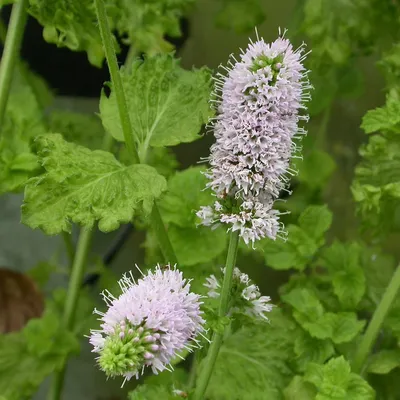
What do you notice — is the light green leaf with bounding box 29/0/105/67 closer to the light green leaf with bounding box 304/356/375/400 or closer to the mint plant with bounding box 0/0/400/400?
the mint plant with bounding box 0/0/400/400

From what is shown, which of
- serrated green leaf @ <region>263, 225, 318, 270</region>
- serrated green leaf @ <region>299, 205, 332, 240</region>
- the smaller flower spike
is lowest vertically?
the smaller flower spike

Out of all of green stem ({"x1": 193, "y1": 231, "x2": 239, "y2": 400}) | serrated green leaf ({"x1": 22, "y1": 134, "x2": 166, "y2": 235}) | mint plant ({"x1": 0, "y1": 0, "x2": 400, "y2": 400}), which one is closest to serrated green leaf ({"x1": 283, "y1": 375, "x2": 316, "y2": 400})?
mint plant ({"x1": 0, "y1": 0, "x2": 400, "y2": 400})

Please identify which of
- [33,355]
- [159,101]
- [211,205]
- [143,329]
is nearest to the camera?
[143,329]

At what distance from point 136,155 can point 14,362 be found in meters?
0.30

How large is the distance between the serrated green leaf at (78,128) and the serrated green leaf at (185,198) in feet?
0.66

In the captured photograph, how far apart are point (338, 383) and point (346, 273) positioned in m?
0.15

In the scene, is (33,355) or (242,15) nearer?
(33,355)

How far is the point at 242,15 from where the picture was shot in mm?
857

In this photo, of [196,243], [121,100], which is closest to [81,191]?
[121,100]

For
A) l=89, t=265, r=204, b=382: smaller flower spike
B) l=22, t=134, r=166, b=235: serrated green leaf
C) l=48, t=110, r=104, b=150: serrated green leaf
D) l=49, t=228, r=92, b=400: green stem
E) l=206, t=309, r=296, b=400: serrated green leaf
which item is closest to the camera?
l=89, t=265, r=204, b=382: smaller flower spike

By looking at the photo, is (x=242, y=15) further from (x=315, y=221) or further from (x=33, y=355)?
(x=33, y=355)

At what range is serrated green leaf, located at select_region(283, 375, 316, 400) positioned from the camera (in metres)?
0.57

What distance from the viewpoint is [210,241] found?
2.17ft

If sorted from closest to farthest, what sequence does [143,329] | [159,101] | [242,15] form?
[143,329] → [159,101] → [242,15]
